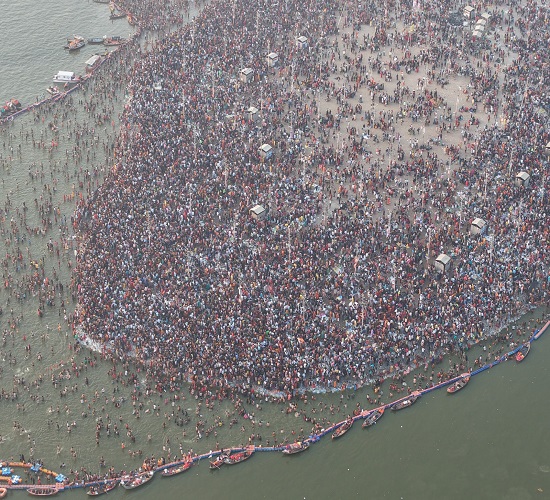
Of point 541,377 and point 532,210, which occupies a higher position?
point 532,210

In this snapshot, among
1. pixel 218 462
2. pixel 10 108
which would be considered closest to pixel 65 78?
pixel 10 108

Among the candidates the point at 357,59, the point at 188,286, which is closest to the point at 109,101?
the point at 357,59

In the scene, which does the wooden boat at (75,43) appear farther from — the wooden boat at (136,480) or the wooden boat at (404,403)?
the wooden boat at (404,403)

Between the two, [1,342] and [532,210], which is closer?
[1,342]

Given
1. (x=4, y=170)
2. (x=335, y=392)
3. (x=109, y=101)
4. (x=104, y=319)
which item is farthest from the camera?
(x=109, y=101)

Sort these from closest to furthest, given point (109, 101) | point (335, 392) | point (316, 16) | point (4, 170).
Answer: point (335, 392)
point (4, 170)
point (109, 101)
point (316, 16)

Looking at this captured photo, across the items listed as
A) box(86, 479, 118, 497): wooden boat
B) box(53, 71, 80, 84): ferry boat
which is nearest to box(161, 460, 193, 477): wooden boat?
box(86, 479, 118, 497): wooden boat

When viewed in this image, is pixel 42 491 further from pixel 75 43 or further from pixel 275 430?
pixel 75 43

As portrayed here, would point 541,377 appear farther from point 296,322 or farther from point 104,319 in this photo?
point 104,319

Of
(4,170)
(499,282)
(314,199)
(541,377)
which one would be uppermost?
(4,170)
